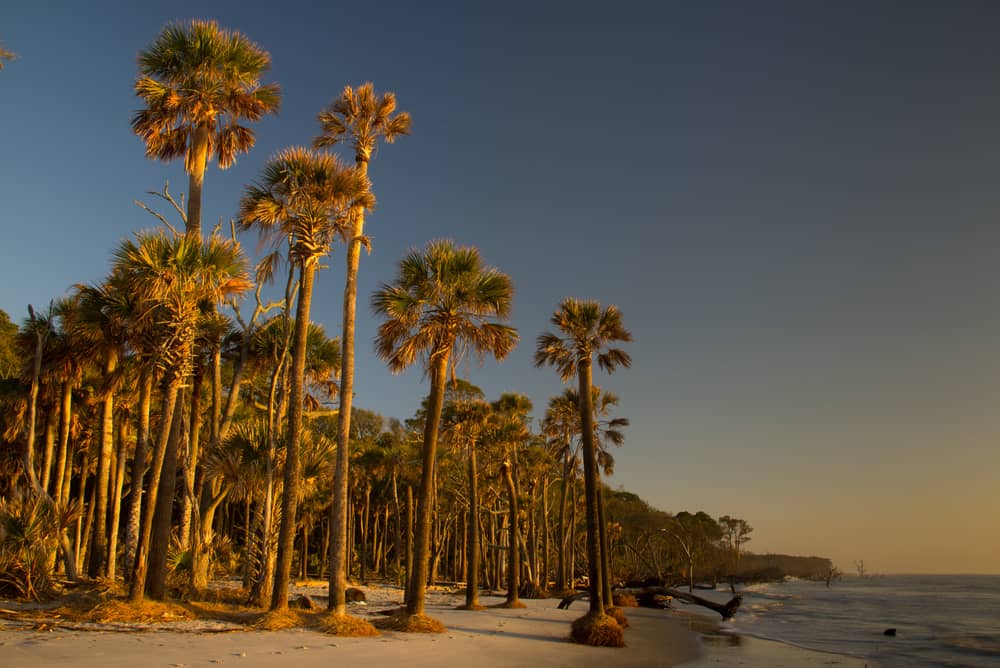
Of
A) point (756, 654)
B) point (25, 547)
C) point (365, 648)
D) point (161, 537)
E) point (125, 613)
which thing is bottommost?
point (756, 654)

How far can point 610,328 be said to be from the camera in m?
23.0

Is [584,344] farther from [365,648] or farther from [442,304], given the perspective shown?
[365,648]

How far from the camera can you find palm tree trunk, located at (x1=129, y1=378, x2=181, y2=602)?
48.7ft

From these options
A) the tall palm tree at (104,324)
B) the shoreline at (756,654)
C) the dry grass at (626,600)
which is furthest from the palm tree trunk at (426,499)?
the dry grass at (626,600)

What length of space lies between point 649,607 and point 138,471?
2974 centimetres

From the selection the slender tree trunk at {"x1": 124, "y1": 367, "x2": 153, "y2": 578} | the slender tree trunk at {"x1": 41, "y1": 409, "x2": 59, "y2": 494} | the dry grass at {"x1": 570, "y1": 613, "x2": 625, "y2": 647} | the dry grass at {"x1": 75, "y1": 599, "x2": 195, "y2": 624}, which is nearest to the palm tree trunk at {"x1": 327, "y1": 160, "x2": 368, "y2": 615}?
the dry grass at {"x1": 75, "y1": 599, "x2": 195, "y2": 624}

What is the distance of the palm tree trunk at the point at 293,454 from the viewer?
618 inches

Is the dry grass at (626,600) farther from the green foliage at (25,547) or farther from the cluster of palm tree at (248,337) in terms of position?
the green foliage at (25,547)

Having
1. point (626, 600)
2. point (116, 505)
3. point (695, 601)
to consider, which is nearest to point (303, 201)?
point (116, 505)

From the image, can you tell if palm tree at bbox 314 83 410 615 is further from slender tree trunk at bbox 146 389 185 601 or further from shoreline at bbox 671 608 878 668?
shoreline at bbox 671 608 878 668

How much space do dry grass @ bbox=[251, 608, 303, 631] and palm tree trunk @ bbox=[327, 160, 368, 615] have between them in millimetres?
871

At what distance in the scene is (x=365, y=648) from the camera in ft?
44.1

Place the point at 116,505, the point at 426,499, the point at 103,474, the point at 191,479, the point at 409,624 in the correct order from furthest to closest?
the point at 116,505 < the point at 191,479 < the point at 103,474 < the point at 426,499 < the point at 409,624

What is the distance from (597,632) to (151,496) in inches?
476
